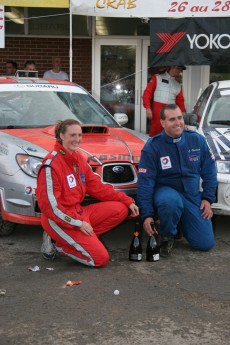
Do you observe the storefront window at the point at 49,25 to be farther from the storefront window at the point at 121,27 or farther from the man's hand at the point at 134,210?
the man's hand at the point at 134,210

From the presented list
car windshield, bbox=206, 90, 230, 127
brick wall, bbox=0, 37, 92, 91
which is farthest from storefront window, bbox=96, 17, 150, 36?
car windshield, bbox=206, 90, 230, 127

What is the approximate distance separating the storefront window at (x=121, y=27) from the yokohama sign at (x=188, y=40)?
9.56 ft

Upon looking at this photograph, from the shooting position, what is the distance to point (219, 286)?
468 centimetres

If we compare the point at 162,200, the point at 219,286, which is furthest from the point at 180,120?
the point at 219,286

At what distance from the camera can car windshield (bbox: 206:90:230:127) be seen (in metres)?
7.13

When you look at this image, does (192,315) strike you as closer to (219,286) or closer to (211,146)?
(219,286)

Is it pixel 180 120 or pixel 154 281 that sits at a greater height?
pixel 180 120

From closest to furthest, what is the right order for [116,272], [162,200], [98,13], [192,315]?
[192,315], [116,272], [162,200], [98,13]

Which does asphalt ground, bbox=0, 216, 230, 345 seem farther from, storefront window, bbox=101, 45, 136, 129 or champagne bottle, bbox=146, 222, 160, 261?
storefront window, bbox=101, 45, 136, 129

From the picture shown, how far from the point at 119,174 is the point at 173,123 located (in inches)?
29.5

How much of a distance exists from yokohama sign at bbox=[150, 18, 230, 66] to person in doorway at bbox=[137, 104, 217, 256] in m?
3.83

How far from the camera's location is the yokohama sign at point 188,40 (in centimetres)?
910

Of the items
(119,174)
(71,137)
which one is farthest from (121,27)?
(71,137)

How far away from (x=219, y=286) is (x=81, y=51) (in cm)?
847
